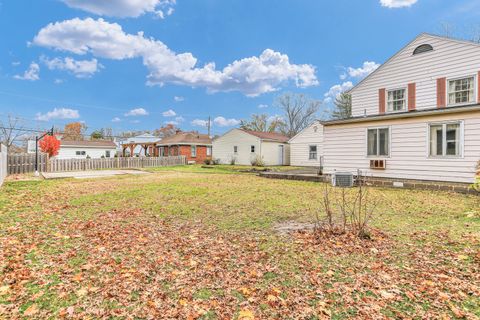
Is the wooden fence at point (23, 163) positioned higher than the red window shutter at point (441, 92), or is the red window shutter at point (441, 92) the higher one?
the red window shutter at point (441, 92)

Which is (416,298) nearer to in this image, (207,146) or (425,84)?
(425,84)

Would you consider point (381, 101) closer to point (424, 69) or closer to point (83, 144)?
point (424, 69)

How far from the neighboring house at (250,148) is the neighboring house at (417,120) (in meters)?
12.2

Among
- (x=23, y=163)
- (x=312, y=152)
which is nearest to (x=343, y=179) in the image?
(x=312, y=152)

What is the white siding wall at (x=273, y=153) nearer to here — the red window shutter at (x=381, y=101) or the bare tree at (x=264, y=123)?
the red window shutter at (x=381, y=101)

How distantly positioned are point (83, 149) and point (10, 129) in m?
10.6

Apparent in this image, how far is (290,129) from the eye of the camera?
44938 millimetres

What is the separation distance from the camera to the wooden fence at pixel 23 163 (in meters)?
17.5

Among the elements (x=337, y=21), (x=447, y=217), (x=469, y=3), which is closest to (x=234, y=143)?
(x=337, y=21)

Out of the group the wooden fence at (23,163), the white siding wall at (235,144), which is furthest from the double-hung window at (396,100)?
the wooden fence at (23,163)

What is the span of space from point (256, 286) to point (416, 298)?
5.41 feet

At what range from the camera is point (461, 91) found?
38.1 feet

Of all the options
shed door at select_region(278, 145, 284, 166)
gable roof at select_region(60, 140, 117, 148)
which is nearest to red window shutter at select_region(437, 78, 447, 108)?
shed door at select_region(278, 145, 284, 166)

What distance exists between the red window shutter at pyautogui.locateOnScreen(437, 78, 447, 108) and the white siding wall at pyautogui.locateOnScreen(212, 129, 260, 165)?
1583cm
